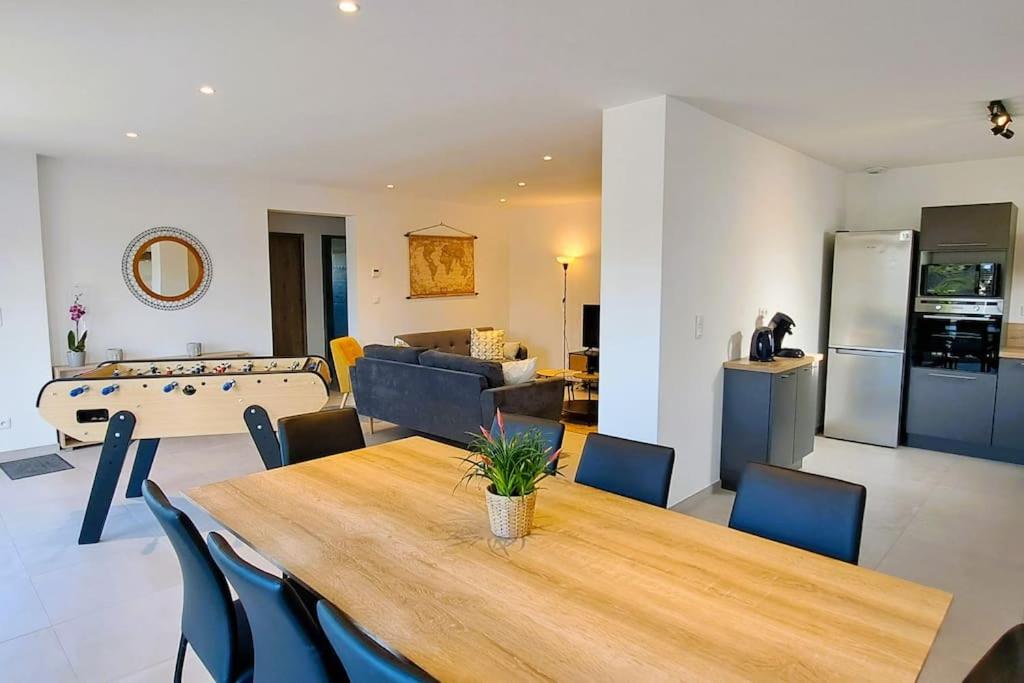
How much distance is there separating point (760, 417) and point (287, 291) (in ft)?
22.0

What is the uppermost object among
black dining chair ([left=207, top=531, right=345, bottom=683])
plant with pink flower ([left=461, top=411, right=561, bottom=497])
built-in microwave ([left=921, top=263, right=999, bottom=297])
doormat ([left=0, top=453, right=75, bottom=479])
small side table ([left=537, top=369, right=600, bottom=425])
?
built-in microwave ([left=921, top=263, right=999, bottom=297])

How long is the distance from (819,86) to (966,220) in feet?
9.03

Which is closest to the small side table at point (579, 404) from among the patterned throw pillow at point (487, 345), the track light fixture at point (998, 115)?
the patterned throw pillow at point (487, 345)

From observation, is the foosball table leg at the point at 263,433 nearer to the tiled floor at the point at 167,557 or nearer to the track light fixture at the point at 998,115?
the tiled floor at the point at 167,557

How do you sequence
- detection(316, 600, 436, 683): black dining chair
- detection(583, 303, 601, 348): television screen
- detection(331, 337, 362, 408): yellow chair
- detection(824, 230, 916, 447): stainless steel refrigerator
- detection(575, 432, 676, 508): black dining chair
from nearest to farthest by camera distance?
detection(316, 600, 436, 683): black dining chair
detection(575, 432, 676, 508): black dining chair
detection(824, 230, 916, 447): stainless steel refrigerator
detection(331, 337, 362, 408): yellow chair
detection(583, 303, 601, 348): television screen

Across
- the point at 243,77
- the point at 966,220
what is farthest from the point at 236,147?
the point at 966,220

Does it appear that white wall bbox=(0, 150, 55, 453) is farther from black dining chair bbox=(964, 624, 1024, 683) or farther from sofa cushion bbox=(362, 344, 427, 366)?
black dining chair bbox=(964, 624, 1024, 683)

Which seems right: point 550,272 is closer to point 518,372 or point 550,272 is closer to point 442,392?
point 518,372

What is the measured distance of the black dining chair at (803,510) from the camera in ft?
5.85

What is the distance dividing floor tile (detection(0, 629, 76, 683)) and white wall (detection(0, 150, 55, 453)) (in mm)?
3416

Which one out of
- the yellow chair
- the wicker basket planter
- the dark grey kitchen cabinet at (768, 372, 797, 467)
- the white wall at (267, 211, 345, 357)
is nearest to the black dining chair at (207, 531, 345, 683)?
the wicker basket planter

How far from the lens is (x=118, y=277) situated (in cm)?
570

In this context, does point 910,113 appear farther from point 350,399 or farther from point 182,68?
point 350,399

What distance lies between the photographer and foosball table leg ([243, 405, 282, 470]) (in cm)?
368
